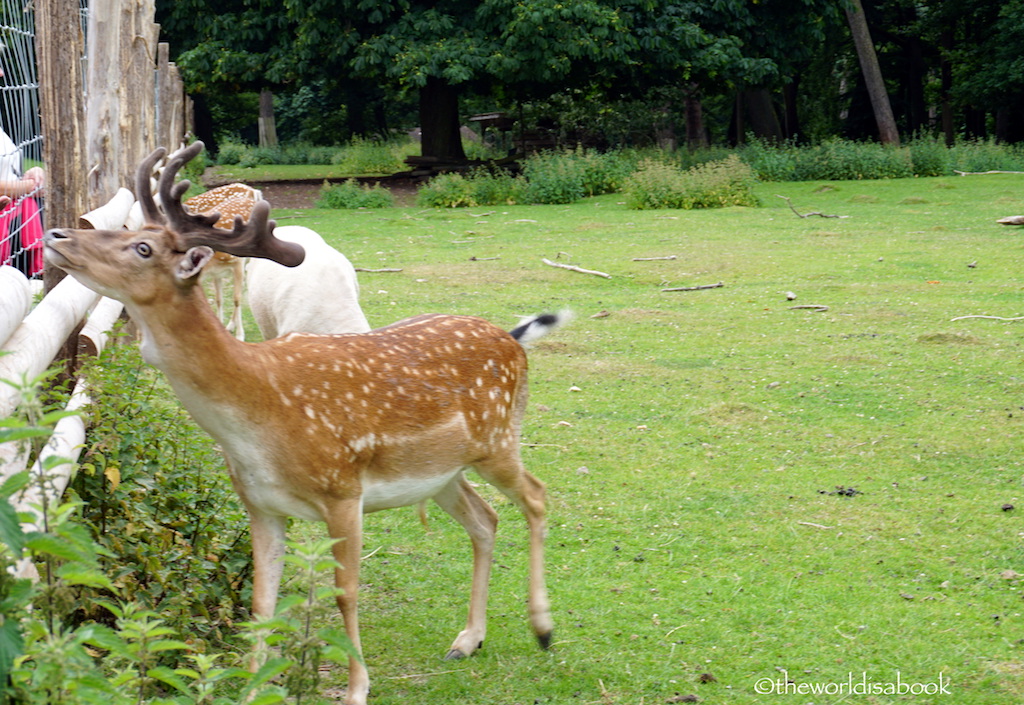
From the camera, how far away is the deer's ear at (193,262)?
3.28 m

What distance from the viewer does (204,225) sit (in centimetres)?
347

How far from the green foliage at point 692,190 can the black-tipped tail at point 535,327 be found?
15.4 metres

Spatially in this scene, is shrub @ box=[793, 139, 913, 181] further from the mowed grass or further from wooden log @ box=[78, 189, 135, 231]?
wooden log @ box=[78, 189, 135, 231]

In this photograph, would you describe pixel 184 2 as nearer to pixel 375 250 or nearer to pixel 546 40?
pixel 546 40

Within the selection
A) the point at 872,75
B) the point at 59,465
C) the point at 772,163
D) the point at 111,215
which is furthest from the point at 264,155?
the point at 59,465

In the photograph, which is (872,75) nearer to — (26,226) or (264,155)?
(264,155)

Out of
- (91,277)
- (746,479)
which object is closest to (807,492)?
(746,479)

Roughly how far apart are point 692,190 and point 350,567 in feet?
55.9

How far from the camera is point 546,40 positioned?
73.5 ft

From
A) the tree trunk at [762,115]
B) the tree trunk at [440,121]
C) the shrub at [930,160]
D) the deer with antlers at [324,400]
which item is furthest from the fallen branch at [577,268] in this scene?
the tree trunk at [762,115]

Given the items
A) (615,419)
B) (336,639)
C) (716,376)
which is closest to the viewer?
(336,639)

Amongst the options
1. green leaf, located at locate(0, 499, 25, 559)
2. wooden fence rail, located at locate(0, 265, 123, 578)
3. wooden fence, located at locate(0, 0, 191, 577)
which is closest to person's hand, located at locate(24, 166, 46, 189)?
wooden fence, located at locate(0, 0, 191, 577)

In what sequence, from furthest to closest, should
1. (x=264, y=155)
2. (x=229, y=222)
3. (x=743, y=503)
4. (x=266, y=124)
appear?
(x=266, y=124)
(x=264, y=155)
(x=229, y=222)
(x=743, y=503)

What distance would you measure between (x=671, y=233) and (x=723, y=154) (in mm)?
9735
